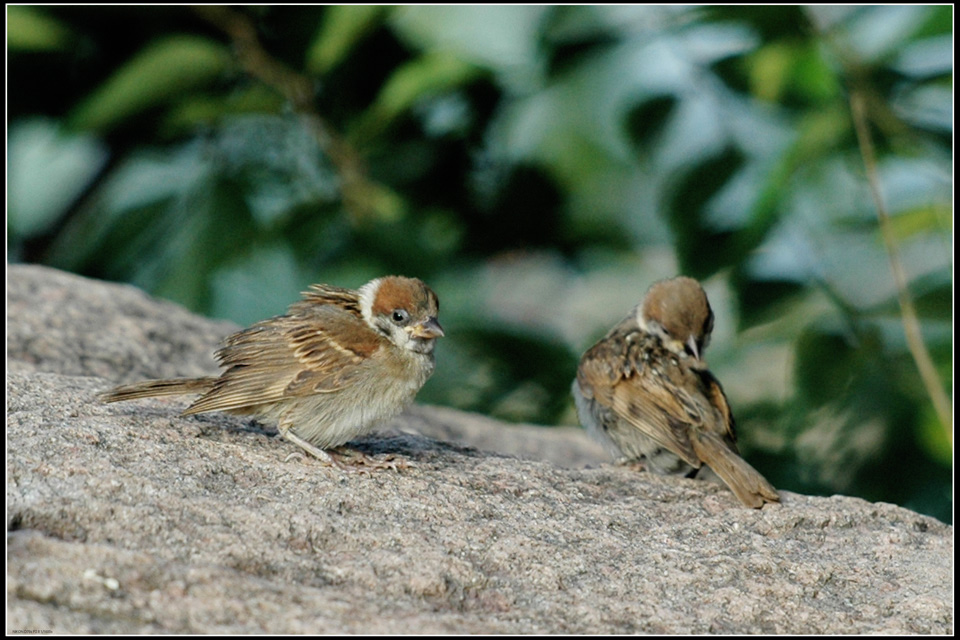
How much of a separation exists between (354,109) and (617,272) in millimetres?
1705

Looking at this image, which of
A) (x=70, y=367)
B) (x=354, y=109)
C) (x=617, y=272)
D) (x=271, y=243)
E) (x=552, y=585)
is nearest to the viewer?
(x=552, y=585)

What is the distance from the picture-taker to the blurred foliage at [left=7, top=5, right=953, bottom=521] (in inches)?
184

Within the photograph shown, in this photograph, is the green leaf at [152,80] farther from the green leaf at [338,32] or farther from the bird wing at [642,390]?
the bird wing at [642,390]

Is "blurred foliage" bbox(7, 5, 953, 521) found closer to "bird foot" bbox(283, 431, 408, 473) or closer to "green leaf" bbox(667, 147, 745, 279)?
"green leaf" bbox(667, 147, 745, 279)

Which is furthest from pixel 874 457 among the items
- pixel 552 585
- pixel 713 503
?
pixel 552 585

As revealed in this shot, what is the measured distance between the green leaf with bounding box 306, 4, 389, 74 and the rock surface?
205 centimetres

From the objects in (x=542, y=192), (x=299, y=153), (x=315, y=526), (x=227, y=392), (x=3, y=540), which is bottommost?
(x=3, y=540)

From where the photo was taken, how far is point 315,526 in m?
2.61

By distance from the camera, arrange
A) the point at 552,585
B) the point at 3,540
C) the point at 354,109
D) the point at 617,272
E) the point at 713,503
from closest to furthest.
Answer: the point at 3,540 → the point at 552,585 → the point at 713,503 → the point at 354,109 → the point at 617,272

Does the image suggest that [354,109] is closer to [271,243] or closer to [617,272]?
[271,243]

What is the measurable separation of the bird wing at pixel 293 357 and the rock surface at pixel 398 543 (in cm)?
15

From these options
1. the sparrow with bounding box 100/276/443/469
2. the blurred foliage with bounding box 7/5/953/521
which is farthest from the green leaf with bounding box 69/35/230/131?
the sparrow with bounding box 100/276/443/469

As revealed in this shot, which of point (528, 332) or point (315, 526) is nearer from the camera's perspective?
point (315, 526)

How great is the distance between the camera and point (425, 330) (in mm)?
3629
